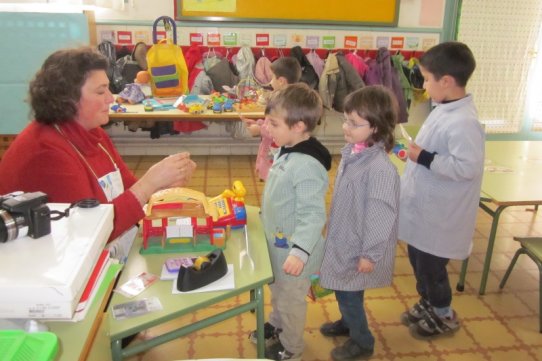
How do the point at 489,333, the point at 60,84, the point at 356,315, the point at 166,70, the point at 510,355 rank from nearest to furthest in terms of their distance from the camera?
the point at 60,84
the point at 356,315
the point at 510,355
the point at 489,333
the point at 166,70

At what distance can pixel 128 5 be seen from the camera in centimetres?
449

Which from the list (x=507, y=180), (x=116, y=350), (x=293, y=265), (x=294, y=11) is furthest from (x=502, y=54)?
(x=116, y=350)

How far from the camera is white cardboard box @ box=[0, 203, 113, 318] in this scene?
3.02 ft

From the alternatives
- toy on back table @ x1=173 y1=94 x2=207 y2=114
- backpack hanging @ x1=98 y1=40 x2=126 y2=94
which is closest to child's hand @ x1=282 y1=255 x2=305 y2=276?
toy on back table @ x1=173 y1=94 x2=207 y2=114

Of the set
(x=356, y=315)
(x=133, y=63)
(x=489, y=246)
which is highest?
(x=133, y=63)

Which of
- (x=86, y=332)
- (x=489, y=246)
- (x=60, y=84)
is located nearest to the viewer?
(x=86, y=332)

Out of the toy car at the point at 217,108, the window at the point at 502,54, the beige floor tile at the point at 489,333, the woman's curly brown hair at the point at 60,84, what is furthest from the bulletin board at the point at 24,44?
the window at the point at 502,54

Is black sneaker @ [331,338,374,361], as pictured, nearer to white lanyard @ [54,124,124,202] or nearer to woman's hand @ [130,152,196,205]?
woman's hand @ [130,152,196,205]

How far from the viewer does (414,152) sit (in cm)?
210

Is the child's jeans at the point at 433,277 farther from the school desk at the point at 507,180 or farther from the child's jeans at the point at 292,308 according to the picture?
the child's jeans at the point at 292,308

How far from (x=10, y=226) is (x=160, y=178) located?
741 mm

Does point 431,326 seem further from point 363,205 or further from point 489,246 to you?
point 363,205

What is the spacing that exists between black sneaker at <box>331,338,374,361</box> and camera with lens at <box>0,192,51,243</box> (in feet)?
4.96

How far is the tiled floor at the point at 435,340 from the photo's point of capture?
222cm
